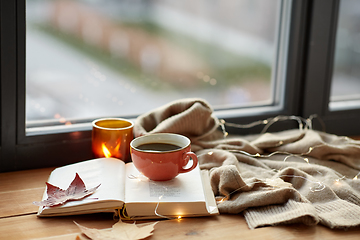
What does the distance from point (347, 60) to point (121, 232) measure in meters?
1.03

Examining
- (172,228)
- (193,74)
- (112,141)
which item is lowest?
(172,228)

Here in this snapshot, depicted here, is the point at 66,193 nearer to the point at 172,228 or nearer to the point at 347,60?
the point at 172,228

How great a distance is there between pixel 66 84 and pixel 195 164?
0.48m

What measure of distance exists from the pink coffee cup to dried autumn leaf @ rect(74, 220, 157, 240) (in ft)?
0.40

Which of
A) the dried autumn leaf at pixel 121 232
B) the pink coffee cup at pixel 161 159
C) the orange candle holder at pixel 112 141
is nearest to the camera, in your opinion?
the dried autumn leaf at pixel 121 232

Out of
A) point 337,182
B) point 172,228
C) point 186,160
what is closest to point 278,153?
point 337,182

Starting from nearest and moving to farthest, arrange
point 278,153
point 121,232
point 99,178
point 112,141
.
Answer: point 121,232, point 99,178, point 112,141, point 278,153

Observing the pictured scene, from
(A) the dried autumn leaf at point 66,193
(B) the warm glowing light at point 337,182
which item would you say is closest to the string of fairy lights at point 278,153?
(B) the warm glowing light at point 337,182

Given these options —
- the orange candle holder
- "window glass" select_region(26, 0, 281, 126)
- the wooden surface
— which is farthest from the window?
the wooden surface

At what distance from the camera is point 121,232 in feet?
2.39

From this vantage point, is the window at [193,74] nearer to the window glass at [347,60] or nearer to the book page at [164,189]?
the window glass at [347,60]

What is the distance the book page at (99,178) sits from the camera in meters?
0.79

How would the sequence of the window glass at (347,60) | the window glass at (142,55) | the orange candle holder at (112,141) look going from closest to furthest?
the orange candle holder at (112,141), the window glass at (142,55), the window glass at (347,60)

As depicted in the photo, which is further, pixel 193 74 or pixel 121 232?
pixel 193 74
